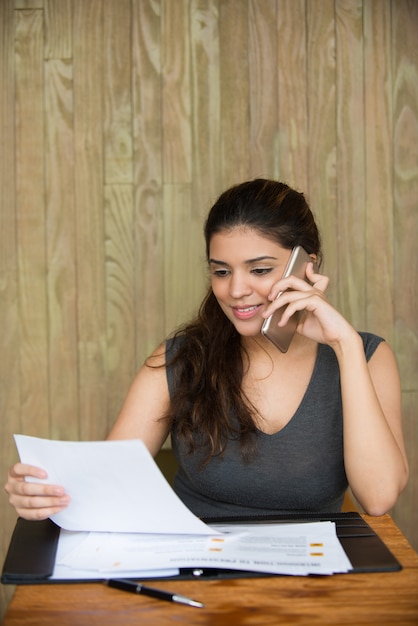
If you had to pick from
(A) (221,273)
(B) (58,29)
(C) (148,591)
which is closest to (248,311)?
(A) (221,273)

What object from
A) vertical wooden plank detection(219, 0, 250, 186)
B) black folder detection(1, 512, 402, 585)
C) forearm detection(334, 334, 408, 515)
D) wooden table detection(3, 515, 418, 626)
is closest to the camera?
wooden table detection(3, 515, 418, 626)

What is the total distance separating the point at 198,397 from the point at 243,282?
0.95 ft

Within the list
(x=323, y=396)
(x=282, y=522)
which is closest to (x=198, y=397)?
(x=323, y=396)

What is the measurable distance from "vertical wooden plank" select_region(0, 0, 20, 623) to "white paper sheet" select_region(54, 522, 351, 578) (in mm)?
1622

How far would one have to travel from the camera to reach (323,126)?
2.77 meters

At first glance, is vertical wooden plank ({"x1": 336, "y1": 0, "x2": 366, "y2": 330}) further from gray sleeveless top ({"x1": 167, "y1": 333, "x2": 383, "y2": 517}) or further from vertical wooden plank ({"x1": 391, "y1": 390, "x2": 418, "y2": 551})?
gray sleeveless top ({"x1": 167, "y1": 333, "x2": 383, "y2": 517})

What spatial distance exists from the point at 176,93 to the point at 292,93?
0.40 m

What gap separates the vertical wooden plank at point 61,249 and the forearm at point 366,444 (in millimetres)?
1420

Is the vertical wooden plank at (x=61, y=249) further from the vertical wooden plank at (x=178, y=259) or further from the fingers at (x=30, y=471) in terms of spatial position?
the fingers at (x=30, y=471)

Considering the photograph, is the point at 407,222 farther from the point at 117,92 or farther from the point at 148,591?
the point at 148,591

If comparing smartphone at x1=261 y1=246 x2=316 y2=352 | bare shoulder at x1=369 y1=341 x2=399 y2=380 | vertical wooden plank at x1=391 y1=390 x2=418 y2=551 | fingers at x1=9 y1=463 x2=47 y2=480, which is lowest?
vertical wooden plank at x1=391 y1=390 x2=418 y2=551

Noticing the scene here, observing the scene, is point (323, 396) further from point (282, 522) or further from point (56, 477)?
point (56, 477)

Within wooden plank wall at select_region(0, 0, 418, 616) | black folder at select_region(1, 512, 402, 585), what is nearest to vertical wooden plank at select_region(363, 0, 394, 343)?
wooden plank wall at select_region(0, 0, 418, 616)

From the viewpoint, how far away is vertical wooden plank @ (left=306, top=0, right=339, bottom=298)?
9.00ft
